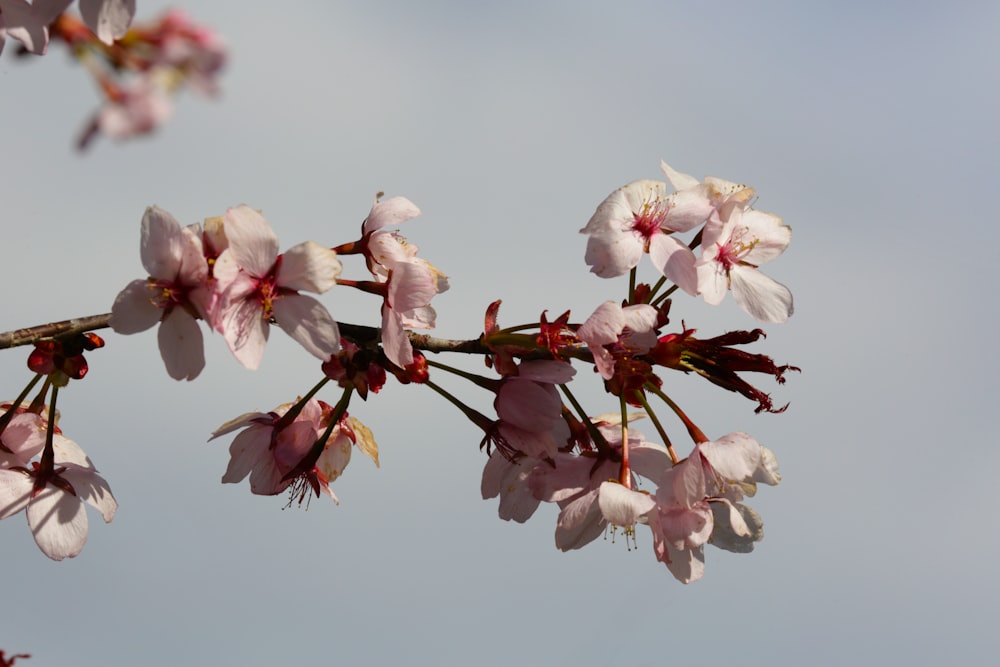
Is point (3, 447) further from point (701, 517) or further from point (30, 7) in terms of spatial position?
point (701, 517)

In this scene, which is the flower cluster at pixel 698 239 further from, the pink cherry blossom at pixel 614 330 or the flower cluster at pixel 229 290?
the flower cluster at pixel 229 290

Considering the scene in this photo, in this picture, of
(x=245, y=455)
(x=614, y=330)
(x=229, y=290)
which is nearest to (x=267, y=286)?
(x=229, y=290)

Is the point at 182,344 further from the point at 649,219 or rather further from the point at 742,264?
the point at 742,264

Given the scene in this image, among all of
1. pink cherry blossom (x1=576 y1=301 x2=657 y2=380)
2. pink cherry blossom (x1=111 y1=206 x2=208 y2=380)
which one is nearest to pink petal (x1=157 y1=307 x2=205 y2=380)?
pink cherry blossom (x1=111 y1=206 x2=208 y2=380)

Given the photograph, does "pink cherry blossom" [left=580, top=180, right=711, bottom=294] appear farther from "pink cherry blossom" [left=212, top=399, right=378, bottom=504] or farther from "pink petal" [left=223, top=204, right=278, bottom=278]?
"pink cherry blossom" [left=212, top=399, right=378, bottom=504]

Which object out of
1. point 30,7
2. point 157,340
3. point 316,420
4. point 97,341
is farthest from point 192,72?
point 316,420
